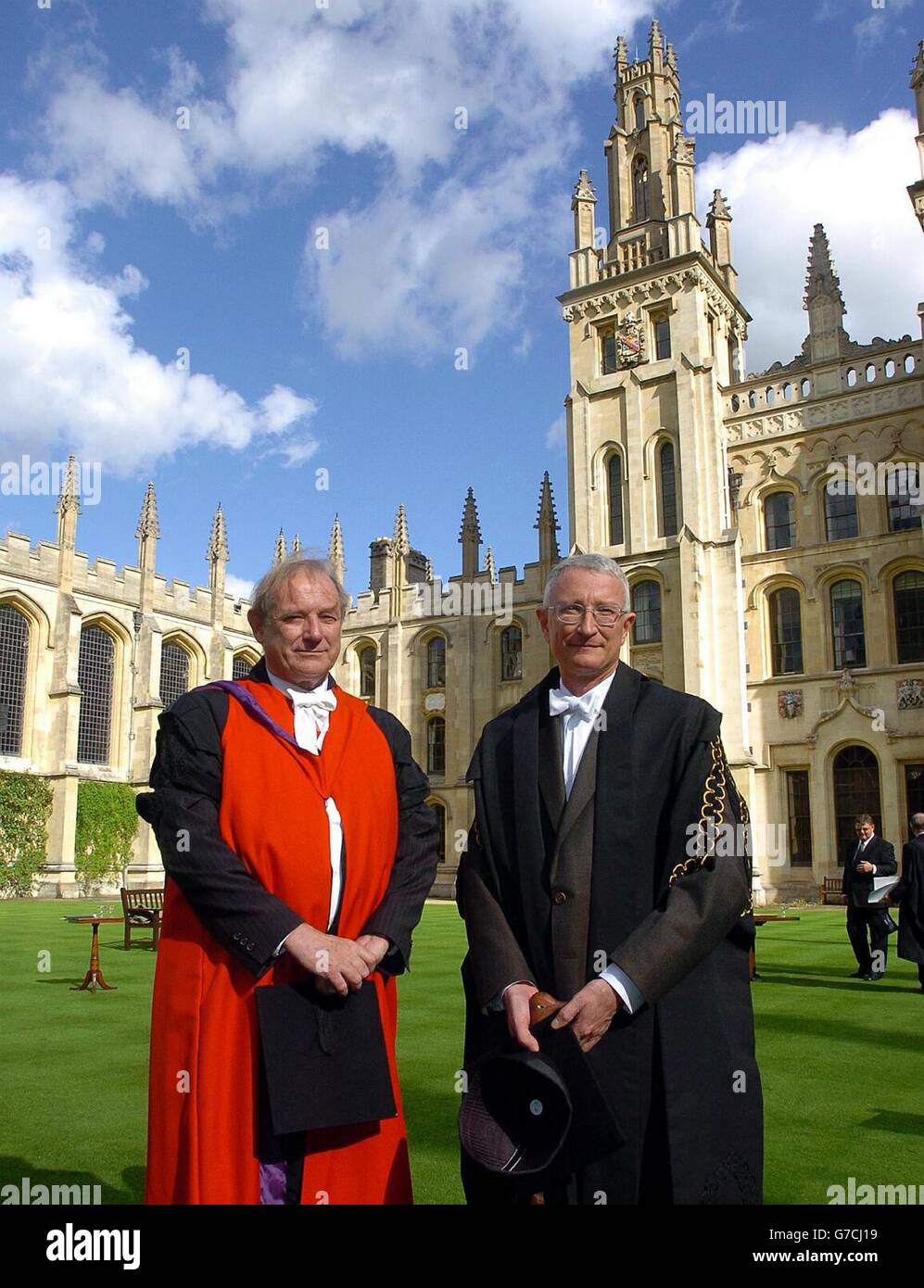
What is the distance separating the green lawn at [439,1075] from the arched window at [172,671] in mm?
27840

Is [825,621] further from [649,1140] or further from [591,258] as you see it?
[649,1140]

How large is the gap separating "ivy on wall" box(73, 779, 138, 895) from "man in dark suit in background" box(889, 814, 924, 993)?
1176 inches

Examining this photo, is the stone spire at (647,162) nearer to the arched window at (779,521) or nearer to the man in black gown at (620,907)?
the arched window at (779,521)

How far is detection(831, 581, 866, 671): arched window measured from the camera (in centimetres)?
2950

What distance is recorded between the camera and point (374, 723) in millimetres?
3643

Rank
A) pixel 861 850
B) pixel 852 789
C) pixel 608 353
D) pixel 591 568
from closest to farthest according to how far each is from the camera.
A: pixel 591 568 < pixel 861 850 < pixel 852 789 < pixel 608 353

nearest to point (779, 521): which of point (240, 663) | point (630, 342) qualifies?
point (630, 342)

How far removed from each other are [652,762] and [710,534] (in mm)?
29061

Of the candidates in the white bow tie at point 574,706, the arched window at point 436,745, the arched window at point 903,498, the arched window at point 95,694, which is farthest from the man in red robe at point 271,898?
the arched window at point 95,694

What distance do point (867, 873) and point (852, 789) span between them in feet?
56.9

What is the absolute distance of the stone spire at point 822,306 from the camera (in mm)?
31703

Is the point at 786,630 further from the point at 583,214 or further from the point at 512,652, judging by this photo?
the point at 583,214

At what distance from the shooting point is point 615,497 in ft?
109

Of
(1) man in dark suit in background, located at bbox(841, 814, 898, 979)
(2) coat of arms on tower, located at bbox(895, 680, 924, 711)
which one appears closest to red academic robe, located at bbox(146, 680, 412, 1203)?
(1) man in dark suit in background, located at bbox(841, 814, 898, 979)
